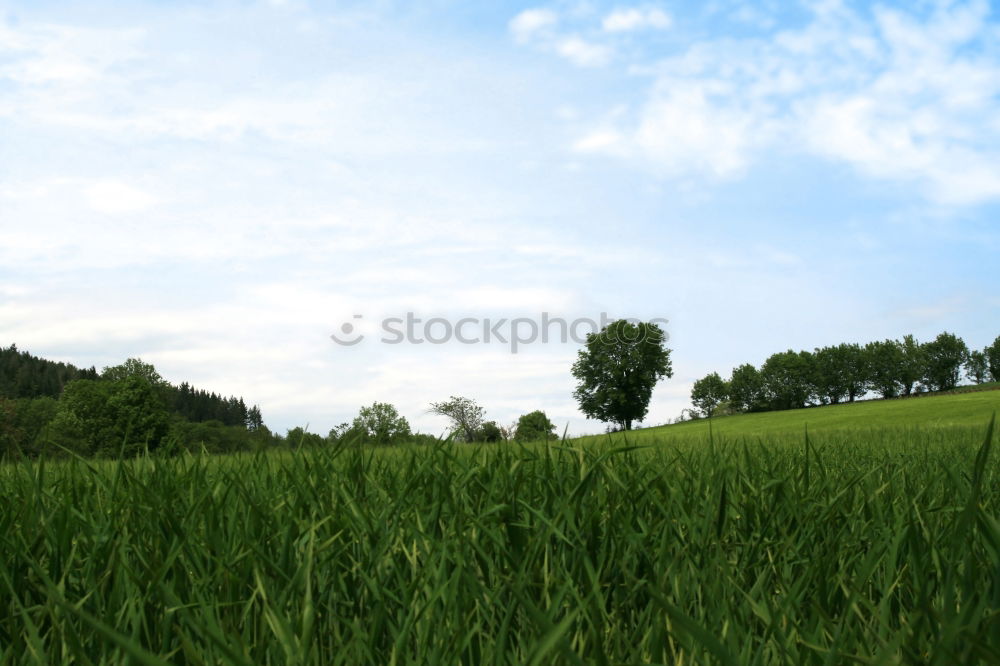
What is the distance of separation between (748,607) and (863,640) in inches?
7.3

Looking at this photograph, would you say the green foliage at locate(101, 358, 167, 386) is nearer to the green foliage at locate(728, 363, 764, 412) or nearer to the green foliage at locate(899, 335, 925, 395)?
Answer: the green foliage at locate(728, 363, 764, 412)

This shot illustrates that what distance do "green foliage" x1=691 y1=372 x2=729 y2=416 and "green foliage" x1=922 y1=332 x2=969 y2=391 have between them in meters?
34.0

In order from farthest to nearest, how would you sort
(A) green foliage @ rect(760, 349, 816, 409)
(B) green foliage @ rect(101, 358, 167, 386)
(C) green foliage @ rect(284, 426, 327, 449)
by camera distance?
(A) green foliage @ rect(760, 349, 816, 409) < (B) green foliage @ rect(101, 358, 167, 386) < (C) green foliage @ rect(284, 426, 327, 449)

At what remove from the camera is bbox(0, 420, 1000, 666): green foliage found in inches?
38.8

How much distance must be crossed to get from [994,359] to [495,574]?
141545 millimetres

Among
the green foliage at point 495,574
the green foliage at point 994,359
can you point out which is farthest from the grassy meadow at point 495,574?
the green foliage at point 994,359

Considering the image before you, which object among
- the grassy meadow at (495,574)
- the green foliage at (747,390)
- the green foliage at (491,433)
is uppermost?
the green foliage at (747,390)

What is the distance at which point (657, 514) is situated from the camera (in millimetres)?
1764

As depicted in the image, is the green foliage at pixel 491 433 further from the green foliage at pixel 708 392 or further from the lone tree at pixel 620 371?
the green foliage at pixel 708 392

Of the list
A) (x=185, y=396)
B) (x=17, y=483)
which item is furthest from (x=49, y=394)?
(x=17, y=483)

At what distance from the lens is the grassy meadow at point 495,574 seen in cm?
98

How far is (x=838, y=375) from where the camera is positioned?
10256cm

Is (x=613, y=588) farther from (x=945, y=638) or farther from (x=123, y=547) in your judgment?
(x=123, y=547)

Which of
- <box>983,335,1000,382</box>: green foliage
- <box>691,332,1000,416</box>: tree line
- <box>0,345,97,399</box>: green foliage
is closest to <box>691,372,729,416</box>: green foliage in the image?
<box>691,332,1000,416</box>: tree line
